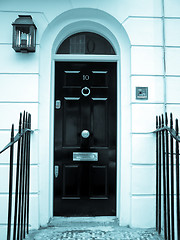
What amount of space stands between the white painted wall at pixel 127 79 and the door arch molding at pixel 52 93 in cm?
1

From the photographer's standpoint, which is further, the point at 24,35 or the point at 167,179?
the point at 24,35

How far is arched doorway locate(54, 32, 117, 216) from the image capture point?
11.8ft

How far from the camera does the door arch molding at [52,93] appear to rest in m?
3.42

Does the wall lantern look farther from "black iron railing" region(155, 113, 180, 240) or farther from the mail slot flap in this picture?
"black iron railing" region(155, 113, 180, 240)

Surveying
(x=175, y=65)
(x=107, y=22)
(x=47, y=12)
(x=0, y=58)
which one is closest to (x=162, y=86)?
(x=175, y=65)

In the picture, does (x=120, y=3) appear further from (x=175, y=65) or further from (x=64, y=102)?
(x=64, y=102)

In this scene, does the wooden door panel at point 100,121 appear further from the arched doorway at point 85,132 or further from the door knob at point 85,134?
the door knob at point 85,134

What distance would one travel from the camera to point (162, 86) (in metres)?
3.43

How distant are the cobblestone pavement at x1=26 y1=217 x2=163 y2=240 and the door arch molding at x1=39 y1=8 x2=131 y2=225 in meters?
0.16

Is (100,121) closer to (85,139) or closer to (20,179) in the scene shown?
(85,139)

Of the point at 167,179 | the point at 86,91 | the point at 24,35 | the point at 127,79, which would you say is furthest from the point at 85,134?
the point at 24,35

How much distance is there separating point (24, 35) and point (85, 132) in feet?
5.00

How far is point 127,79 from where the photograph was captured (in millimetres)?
3521

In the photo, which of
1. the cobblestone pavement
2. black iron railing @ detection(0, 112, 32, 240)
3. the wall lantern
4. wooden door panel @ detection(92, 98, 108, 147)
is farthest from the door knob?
the wall lantern
